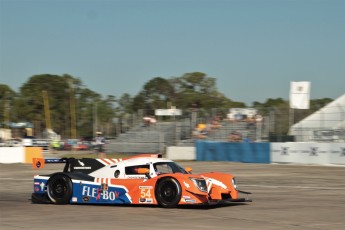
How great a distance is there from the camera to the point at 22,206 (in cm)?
1351

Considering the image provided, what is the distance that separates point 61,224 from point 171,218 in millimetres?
1863

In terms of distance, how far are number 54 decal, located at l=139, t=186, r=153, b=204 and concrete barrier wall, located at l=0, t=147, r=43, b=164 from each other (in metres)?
22.8

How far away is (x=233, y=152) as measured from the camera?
112ft

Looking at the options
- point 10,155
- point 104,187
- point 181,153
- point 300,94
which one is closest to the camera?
point 104,187

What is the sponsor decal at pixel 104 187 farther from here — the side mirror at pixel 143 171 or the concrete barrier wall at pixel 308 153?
the concrete barrier wall at pixel 308 153

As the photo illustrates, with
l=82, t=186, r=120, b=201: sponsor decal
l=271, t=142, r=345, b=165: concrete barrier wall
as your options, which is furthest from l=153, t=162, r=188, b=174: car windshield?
l=271, t=142, r=345, b=165: concrete barrier wall

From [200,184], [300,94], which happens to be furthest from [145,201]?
[300,94]

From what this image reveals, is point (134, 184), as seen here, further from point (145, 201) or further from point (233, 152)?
point (233, 152)

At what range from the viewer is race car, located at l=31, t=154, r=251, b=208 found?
12.4 meters

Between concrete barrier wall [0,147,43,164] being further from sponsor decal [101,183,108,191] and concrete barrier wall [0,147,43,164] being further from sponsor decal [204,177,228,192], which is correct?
sponsor decal [204,177,228,192]

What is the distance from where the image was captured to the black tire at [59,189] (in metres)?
13.6

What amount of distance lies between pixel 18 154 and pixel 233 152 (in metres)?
11.5

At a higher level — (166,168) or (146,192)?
(166,168)

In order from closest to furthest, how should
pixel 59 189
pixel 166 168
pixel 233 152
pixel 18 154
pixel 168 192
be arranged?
pixel 168 192, pixel 166 168, pixel 59 189, pixel 233 152, pixel 18 154
